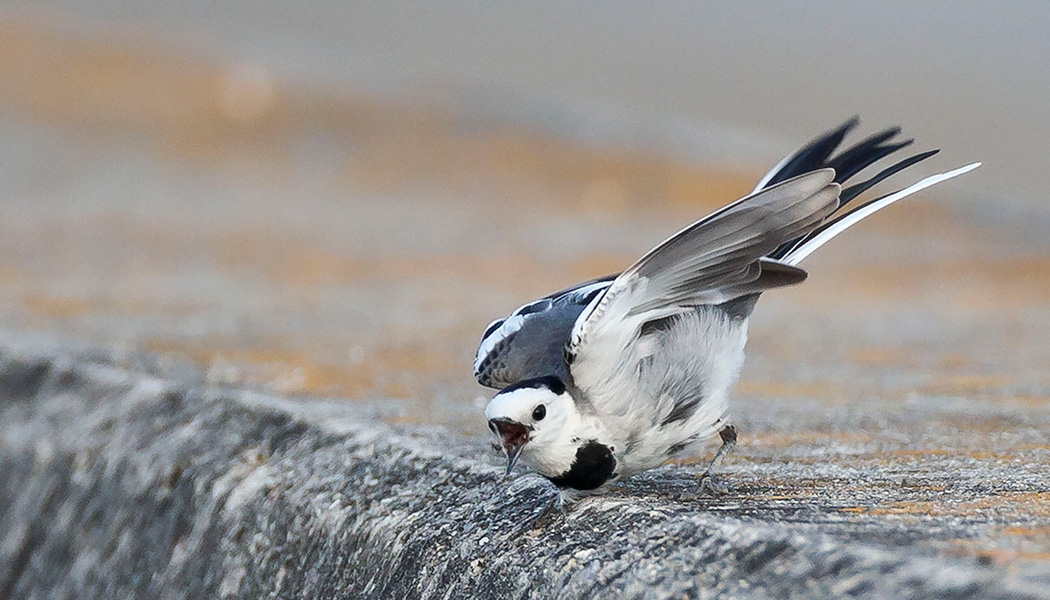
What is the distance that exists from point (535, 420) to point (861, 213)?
0.89 metres

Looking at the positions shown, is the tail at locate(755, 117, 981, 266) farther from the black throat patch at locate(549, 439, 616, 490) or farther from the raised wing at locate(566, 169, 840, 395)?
the black throat patch at locate(549, 439, 616, 490)

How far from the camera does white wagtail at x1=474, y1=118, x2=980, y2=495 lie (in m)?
2.71

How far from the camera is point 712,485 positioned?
285 centimetres

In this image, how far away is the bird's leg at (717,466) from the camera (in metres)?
2.81

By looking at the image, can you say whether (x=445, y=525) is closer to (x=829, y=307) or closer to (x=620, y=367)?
(x=620, y=367)

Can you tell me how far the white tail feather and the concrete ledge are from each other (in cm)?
74

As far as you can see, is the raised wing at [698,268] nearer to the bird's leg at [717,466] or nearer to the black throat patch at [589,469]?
the black throat patch at [589,469]

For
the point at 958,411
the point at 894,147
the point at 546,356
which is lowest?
the point at 958,411

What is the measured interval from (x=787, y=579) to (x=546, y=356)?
99 cm

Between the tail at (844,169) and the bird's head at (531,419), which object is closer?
the bird's head at (531,419)

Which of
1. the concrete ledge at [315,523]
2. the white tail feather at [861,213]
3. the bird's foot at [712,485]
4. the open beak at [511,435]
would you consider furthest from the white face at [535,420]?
the white tail feather at [861,213]

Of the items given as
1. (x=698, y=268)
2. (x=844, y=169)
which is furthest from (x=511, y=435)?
(x=844, y=169)

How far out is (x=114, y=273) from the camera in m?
7.77

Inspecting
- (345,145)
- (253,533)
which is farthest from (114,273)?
(253,533)
